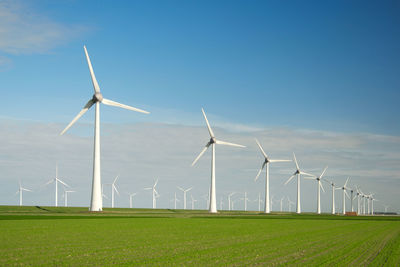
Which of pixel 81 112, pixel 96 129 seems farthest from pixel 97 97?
pixel 96 129

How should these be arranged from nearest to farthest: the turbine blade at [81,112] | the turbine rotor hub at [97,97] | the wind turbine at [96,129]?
the turbine blade at [81,112] < the wind turbine at [96,129] < the turbine rotor hub at [97,97]

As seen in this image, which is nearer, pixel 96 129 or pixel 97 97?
pixel 96 129

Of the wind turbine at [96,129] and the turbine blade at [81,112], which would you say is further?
the wind turbine at [96,129]

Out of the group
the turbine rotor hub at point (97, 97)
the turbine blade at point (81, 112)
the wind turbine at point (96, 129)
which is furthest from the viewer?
the turbine rotor hub at point (97, 97)

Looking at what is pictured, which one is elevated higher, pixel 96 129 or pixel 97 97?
pixel 97 97

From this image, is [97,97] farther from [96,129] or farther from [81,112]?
[96,129]

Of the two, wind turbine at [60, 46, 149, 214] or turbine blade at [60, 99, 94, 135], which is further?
wind turbine at [60, 46, 149, 214]

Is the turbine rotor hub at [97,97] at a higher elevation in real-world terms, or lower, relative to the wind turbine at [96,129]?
higher

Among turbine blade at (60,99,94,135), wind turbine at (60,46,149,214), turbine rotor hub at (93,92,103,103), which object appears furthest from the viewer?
turbine rotor hub at (93,92,103,103)

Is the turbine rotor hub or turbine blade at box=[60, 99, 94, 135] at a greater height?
the turbine rotor hub

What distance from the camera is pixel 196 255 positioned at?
26625mm

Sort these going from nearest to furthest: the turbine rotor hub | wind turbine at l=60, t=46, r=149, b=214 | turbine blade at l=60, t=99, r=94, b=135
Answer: turbine blade at l=60, t=99, r=94, b=135
wind turbine at l=60, t=46, r=149, b=214
the turbine rotor hub

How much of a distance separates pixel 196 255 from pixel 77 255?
6.19 meters

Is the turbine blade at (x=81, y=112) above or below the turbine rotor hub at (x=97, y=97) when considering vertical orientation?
below
